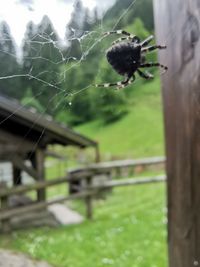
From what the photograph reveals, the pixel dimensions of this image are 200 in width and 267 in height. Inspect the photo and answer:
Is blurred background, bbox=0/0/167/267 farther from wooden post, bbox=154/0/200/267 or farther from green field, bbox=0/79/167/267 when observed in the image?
wooden post, bbox=154/0/200/267

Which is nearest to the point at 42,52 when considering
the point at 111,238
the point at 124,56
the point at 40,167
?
the point at 124,56

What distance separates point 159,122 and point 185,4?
24016 mm

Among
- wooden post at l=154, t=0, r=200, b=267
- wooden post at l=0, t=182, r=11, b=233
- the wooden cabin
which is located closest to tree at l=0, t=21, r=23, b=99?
wooden post at l=154, t=0, r=200, b=267

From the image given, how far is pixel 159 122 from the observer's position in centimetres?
2519

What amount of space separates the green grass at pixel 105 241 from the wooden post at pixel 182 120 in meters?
3.71

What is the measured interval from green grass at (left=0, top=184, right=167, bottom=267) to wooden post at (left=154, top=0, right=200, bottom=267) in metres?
3.71

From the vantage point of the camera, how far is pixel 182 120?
151 cm

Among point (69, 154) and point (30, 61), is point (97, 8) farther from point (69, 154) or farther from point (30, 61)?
point (69, 154)

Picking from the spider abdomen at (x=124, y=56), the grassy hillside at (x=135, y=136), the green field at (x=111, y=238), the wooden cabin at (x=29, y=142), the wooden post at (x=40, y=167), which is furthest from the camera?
the grassy hillside at (x=135, y=136)

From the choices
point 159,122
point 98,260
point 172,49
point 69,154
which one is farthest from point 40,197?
point 159,122

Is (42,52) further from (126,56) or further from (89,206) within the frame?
(89,206)

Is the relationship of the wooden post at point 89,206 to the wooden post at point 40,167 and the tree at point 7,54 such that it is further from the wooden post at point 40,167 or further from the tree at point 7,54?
the tree at point 7,54

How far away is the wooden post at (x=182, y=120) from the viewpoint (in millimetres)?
1404

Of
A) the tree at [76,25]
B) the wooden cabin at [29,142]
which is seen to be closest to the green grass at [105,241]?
the wooden cabin at [29,142]
